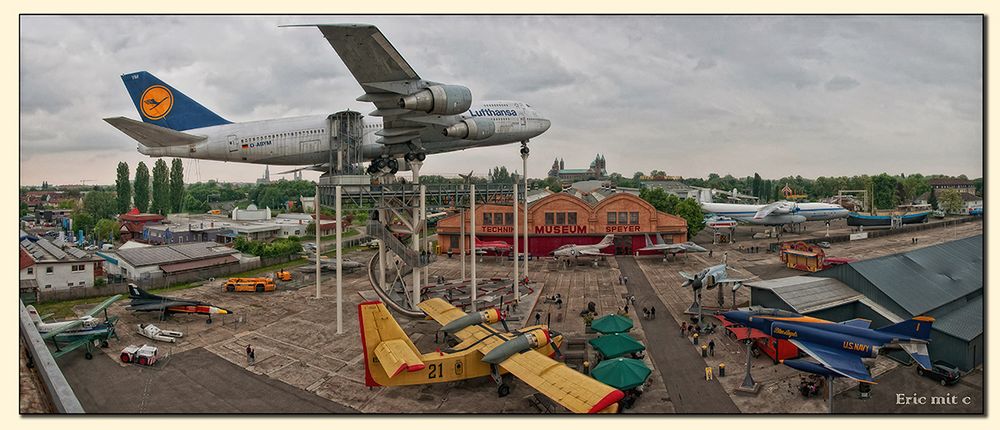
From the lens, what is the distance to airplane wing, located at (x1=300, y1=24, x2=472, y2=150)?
1841 centimetres

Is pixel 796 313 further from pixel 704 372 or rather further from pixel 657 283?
pixel 657 283

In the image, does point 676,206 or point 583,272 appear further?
point 676,206

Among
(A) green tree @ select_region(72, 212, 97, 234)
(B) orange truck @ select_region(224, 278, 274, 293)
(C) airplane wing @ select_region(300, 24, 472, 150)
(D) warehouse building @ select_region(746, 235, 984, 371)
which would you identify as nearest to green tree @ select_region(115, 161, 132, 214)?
(A) green tree @ select_region(72, 212, 97, 234)

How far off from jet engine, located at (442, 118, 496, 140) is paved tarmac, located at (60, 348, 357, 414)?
13.6 metres

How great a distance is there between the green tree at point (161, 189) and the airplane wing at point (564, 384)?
78.1m

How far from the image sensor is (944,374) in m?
17.7

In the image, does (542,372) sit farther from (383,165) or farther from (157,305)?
(157,305)

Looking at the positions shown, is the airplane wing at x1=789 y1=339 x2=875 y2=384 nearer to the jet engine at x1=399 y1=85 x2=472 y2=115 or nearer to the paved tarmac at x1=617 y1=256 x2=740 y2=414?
the paved tarmac at x1=617 y1=256 x2=740 y2=414

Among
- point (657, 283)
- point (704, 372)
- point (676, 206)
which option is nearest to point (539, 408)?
point (704, 372)

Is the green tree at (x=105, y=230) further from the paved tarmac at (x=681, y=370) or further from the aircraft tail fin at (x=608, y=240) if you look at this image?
the paved tarmac at (x=681, y=370)

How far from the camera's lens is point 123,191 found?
72062mm

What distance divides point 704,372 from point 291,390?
1588 centimetres

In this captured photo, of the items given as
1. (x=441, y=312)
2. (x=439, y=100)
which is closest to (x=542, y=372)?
(x=441, y=312)

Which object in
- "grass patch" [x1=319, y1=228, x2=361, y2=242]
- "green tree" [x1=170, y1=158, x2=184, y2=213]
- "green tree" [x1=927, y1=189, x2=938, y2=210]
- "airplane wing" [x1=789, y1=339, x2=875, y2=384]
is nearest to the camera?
"airplane wing" [x1=789, y1=339, x2=875, y2=384]
